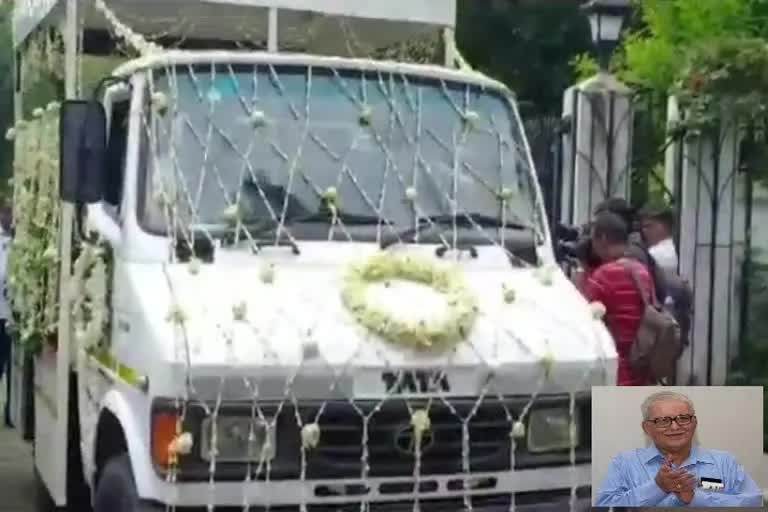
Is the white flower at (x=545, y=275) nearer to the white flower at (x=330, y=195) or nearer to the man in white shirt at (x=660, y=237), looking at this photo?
the white flower at (x=330, y=195)

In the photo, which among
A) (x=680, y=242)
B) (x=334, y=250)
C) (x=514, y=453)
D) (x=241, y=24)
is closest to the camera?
(x=514, y=453)

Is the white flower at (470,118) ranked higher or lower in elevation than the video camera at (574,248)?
higher

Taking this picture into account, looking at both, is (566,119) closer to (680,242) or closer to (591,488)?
(680,242)

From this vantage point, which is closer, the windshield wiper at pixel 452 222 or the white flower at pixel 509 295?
the white flower at pixel 509 295

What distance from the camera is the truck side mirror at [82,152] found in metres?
5.42

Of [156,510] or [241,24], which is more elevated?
[241,24]

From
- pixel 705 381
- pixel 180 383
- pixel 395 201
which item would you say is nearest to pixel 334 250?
pixel 395 201

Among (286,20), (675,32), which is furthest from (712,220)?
(286,20)

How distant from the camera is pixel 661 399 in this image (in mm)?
4492

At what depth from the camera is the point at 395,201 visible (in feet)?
17.9

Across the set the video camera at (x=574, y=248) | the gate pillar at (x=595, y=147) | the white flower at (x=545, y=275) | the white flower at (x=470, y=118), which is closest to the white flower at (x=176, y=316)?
the white flower at (x=545, y=275)

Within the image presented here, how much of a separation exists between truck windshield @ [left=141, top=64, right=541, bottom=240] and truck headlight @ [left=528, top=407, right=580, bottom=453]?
953 millimetres

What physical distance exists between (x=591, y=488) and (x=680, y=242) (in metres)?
4.80

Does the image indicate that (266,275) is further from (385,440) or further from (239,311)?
(385,440)
